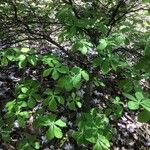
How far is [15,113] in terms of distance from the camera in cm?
253

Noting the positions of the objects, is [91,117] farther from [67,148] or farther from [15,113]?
[67,148]

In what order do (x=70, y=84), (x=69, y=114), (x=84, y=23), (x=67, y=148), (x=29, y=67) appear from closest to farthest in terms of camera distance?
1. (x=70, y=84)
2. (x=84, y=23)
3. (x=67, y=148)
4. (x=69, y=114)
5. (x=29, y=67)

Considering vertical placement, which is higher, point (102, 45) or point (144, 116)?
point (102, 45)

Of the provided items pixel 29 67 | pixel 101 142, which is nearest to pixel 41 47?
pixel 29 67

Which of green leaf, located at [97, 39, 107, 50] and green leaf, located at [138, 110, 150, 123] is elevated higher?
green leaf, located at [97, 39, 107, 50]

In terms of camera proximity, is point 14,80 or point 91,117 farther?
point 14,80

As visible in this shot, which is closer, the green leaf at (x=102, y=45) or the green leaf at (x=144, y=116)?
the green leaf at (x=144, y=116)

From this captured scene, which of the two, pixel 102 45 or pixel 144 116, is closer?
pixel 144 116

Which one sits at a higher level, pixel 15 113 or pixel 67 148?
pixel 15 113

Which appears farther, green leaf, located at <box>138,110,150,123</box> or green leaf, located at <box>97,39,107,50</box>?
green leaf, located at <box>97,39,107,50</box>

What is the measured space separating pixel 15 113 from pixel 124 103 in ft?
9.39

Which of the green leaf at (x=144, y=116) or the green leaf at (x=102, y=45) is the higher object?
the green leaf at (x=102, y=45)

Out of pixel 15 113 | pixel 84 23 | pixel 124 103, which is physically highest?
pixel 84 23

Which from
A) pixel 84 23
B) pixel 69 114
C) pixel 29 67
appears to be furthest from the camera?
pixel 29 67
